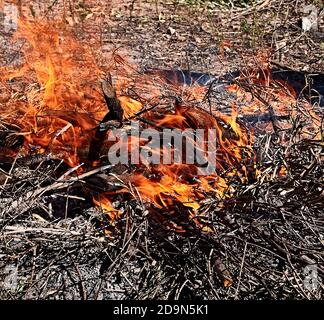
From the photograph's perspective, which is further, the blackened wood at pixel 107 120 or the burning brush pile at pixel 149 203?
the blackened wood at pixel 107 120

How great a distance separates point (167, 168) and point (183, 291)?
27.4 inches

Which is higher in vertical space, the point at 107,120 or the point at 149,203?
the point at 107,120

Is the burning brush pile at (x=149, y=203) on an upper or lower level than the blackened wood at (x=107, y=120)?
lower

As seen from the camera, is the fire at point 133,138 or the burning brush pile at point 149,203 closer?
the burning brush pile at point 149,203

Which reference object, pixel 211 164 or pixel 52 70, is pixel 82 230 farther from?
pixel 52 70

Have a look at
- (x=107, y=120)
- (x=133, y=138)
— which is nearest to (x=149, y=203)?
(x=133, y=138)

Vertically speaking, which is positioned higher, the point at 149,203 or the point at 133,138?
the point at 133,138

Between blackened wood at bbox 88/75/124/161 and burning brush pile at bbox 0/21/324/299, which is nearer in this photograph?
burning brush pile at bbox 0/21/324/299

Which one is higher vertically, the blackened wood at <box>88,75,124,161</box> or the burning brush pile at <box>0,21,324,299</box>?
the blackened wood at <box>88,75,124,161</box>

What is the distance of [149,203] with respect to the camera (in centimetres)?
271

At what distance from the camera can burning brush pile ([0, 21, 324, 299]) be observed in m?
2.40

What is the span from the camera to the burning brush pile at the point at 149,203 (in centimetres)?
240

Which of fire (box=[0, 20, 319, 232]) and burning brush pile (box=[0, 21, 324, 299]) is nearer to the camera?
burning brush pile (box=[0, 21, 324, 299])

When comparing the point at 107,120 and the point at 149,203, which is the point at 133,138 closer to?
the point at 107,120
